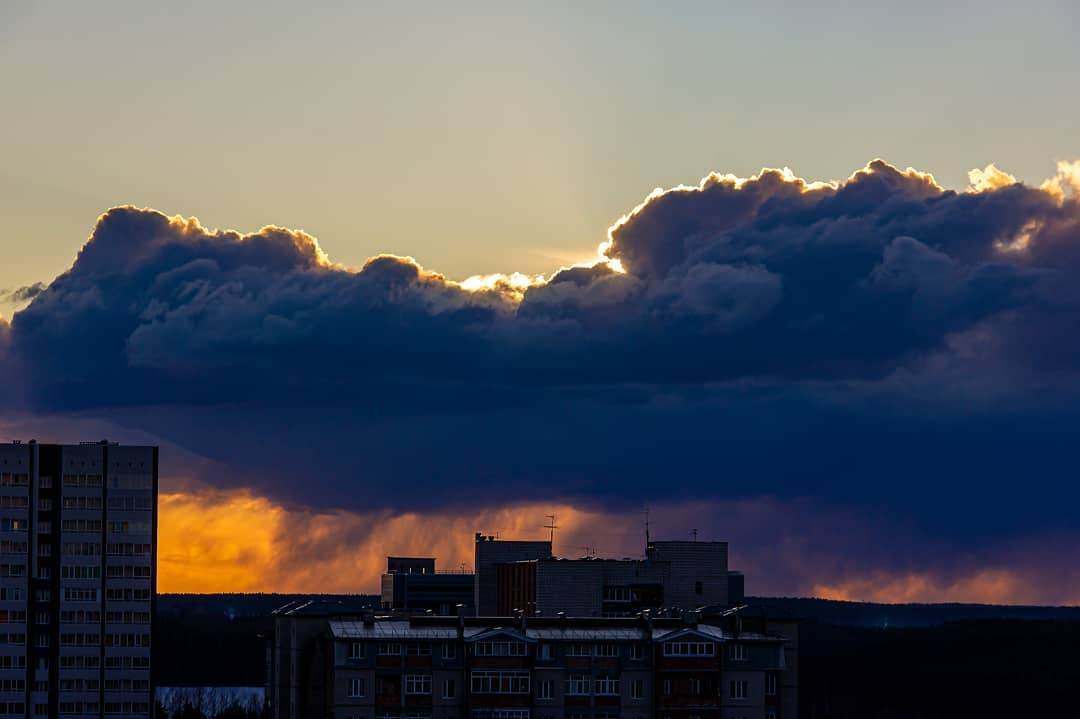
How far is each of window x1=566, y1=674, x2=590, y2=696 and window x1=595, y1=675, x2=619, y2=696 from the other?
855mm

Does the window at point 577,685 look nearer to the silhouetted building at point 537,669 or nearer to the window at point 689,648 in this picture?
the silhouetted building at point 537,669

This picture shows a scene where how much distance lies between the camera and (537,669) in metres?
159

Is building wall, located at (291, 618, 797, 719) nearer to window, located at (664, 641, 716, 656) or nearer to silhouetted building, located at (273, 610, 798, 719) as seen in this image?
silhouetted building, located at (273, 610, 798, 719)

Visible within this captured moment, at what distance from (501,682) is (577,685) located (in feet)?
20.2

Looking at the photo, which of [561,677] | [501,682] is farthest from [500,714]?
[561,677]

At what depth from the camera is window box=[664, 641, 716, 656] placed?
529 feet

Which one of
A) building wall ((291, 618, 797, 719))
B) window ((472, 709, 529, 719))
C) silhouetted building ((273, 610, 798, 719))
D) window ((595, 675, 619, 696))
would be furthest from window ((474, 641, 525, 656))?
window ((595, 675, 619, 696))

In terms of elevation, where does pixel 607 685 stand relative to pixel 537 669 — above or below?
below

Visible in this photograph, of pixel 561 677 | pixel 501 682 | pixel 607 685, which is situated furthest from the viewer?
pixel 607 685

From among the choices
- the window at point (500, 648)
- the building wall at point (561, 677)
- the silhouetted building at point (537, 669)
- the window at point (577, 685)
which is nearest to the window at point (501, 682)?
the silhouetted building at point (537, 669)

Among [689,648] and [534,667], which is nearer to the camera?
[534,667]

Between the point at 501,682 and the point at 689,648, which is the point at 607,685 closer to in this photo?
the point at 689,648

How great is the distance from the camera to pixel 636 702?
529 feet

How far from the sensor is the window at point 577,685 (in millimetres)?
159875
